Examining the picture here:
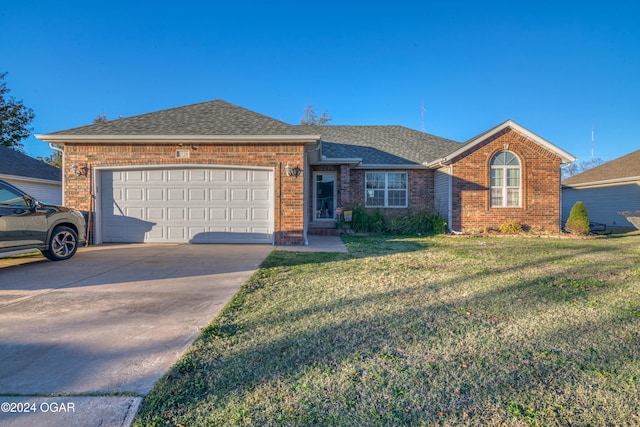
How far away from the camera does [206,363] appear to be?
267 centimetres

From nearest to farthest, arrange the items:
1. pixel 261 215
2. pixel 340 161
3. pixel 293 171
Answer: pixel 293 171 → pixel 261 215 → pixel 340 161

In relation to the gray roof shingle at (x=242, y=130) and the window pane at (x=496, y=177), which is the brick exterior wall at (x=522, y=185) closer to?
the window pane at (x=496, y=177)

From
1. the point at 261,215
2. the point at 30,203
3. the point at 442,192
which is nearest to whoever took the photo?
the point at 30,203

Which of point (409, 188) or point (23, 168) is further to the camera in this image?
point (409, 188)

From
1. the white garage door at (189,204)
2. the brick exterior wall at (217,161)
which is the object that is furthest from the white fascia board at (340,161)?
the white garage door at (189,204)

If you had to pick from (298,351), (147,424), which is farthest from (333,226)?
(147,424)

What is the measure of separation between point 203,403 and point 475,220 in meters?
12.8

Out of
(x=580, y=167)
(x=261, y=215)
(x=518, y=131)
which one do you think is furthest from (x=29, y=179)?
(x=580, y=167)

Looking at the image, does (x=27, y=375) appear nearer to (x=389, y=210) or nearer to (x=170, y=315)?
(x=170, y=315)

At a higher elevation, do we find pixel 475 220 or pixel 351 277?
pixel 475 220

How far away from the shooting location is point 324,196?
14.4 metres

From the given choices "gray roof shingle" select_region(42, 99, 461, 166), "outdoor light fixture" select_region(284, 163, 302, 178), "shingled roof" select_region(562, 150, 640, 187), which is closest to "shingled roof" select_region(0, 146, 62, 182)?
"gray roof shingle" select_region(42, 99, 461, 166)

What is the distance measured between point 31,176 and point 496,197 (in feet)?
63.4

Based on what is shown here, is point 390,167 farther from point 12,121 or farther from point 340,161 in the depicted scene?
point 12,121
